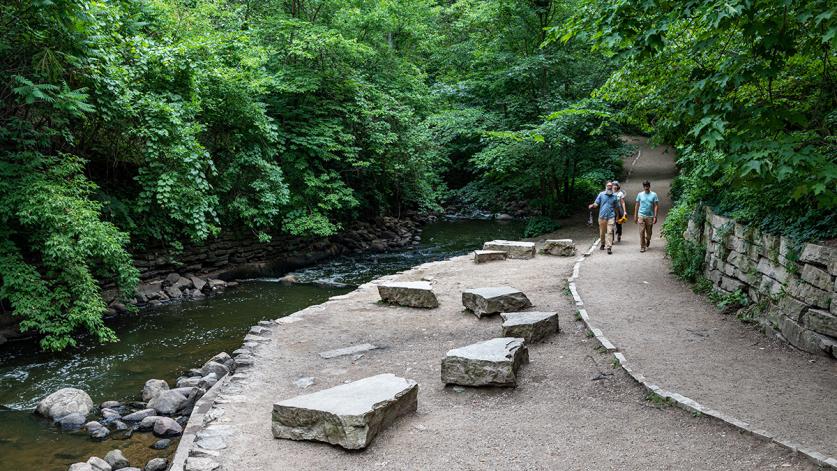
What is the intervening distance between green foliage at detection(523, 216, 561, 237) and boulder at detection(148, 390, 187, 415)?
15000 mm

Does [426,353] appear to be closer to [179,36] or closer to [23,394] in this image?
[23,394]

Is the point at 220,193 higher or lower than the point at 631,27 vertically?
lower

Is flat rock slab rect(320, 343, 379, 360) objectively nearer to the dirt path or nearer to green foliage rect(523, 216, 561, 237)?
the dirt path

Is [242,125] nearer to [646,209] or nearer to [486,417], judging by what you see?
[646,209]

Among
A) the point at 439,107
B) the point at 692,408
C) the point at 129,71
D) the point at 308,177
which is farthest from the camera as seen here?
the point at 439,107

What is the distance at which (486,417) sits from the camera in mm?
5348

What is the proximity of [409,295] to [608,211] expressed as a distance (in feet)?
20.6

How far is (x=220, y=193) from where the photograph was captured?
1530 centimetres

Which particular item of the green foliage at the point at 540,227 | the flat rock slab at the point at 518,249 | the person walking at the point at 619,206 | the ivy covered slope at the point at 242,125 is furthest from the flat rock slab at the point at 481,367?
the green foliage at the point at 540,227

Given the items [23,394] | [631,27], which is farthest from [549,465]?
[23,394]

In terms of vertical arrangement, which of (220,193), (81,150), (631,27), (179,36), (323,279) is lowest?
(323,279)

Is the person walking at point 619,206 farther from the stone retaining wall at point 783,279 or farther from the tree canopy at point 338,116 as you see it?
the stone retaining wall at point 783,279

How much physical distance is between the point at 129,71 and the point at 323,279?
6.79 metres

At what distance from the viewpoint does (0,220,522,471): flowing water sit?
6.26m
